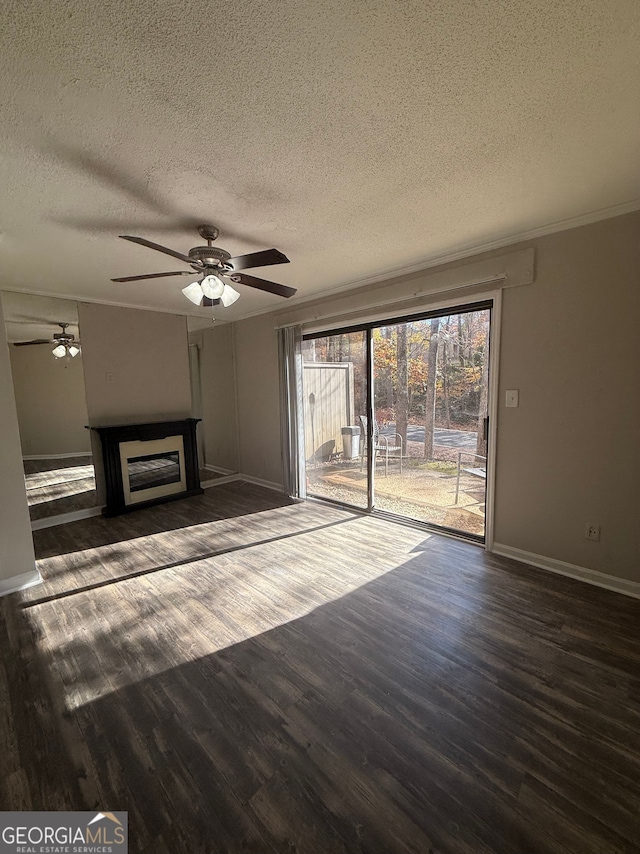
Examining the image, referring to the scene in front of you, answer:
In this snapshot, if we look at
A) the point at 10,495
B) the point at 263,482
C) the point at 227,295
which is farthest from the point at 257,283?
the point at 263,482

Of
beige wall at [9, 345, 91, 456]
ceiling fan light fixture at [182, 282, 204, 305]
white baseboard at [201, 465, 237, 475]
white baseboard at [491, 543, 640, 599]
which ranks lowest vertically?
white baseboard at [491, 543, 640, 599]

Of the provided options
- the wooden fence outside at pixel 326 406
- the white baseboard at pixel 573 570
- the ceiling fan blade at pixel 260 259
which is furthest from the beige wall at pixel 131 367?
the white baseboard at pixel 573 570

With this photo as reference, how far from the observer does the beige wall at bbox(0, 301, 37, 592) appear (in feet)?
8.09

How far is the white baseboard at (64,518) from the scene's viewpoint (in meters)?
3.71

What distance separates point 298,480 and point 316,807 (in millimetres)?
3510

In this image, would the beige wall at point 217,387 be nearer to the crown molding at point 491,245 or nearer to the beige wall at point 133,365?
the beige wall at point 133,365

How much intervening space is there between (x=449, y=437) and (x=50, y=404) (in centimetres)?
444

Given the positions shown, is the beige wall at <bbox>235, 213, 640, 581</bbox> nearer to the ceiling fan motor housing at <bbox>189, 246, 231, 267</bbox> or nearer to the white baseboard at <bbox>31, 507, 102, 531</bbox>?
the ceiling fan motor housing at <bbox>189, 246, 231, 267</bbox>

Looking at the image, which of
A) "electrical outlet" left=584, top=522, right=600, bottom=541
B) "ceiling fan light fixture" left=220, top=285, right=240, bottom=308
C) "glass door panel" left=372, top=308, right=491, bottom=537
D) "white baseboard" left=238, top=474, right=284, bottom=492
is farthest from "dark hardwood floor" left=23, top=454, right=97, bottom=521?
"electrical outlet" left=584, top=522, right=600, bottom=541

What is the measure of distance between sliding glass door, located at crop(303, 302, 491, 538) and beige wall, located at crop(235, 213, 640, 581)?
316mm

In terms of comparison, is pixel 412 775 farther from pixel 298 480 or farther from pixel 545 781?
pixel 298 480

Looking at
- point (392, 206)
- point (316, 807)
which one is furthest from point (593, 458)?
point (316, 807)

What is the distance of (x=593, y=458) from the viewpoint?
244 centimetres

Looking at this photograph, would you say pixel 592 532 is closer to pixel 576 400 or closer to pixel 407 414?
pixel 576 400
